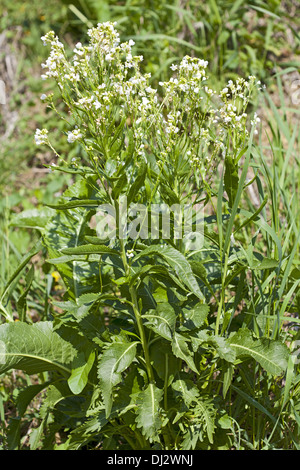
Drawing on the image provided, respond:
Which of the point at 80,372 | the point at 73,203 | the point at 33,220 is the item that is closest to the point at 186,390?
the point at 80,372

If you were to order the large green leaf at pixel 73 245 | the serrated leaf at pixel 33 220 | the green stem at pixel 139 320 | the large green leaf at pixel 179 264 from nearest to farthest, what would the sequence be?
the large green leaf at pixel 179 264 < the green stem at pixel 139 320 < the large green leaf at pixel 73 245 < the serrated leaf at pixel 33 220

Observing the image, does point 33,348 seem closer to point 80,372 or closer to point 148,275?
point 80,372

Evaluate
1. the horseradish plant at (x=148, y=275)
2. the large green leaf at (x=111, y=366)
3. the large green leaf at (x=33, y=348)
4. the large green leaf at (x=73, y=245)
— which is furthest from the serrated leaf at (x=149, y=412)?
the large green leaf at (x=73, y=245)

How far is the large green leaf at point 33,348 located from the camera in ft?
5.40

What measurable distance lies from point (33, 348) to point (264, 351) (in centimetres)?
79

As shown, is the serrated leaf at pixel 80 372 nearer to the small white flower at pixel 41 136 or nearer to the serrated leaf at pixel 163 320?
the serrated leaf at pixel 163 320

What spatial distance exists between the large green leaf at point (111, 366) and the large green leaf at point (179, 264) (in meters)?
0.30

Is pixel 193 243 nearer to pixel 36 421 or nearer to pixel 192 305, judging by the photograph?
pixel 192 305

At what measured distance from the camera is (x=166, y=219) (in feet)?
5.32

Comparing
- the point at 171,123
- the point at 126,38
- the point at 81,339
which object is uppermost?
the point at 126,38

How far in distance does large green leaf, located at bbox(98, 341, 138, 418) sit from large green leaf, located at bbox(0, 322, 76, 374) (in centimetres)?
33

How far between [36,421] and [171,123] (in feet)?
5.05

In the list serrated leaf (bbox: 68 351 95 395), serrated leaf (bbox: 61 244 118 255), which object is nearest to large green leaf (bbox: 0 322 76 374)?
serrated leaf (bbox: 68 351 95 395)
